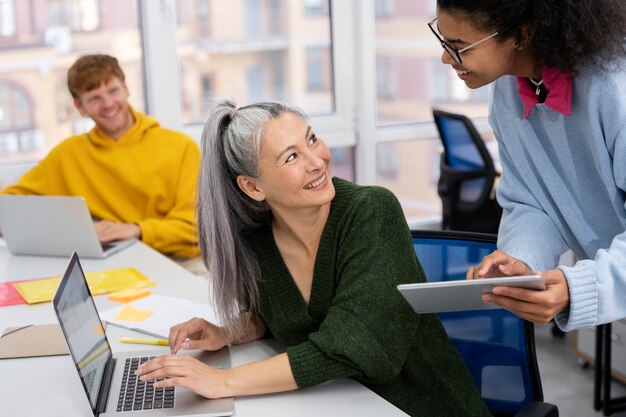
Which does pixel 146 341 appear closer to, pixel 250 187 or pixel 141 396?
pixel 141 396

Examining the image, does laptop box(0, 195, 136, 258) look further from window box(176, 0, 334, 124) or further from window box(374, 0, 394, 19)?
window box(374, 0, 394, 19)

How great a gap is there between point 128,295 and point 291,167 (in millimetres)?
723

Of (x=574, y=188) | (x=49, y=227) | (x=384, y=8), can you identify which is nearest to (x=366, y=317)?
(x=574, y=188)

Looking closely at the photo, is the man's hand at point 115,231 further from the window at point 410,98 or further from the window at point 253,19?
the window at point 410,98

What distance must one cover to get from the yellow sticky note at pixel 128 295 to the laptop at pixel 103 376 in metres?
0.48

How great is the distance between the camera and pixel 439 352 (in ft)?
5.91

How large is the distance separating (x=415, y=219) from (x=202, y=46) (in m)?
1.46

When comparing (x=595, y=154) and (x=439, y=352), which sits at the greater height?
(x=595, y=154)

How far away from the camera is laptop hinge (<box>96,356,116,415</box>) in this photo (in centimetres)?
160

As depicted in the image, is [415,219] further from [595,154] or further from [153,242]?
[595,154]

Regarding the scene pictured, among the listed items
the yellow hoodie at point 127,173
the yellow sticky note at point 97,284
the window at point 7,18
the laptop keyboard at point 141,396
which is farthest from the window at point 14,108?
the laptop keyboard at point 141,396

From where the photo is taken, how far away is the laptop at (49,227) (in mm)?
2605

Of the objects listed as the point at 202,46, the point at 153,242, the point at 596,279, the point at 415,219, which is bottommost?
the point at 415,219

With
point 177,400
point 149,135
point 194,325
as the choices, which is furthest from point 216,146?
point 149,135
